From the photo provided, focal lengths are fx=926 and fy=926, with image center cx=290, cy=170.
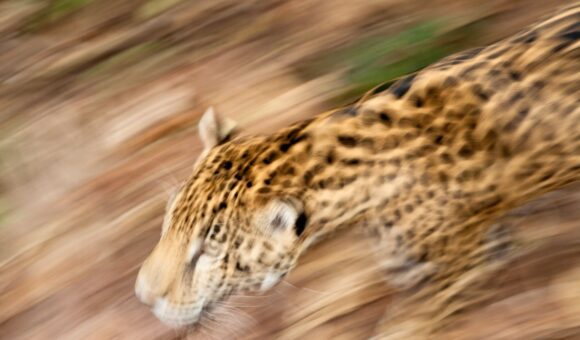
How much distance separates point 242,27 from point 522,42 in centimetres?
206

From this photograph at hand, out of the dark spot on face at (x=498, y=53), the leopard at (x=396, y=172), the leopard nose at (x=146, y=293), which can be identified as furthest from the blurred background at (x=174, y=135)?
the dark spot on face at (x=498, y=53)

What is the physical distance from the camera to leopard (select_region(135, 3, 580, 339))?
3188 mm

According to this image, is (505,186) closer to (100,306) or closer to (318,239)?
(318,239)

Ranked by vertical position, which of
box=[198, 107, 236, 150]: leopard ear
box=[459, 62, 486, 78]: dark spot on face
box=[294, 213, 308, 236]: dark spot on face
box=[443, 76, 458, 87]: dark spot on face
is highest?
box=[198, 107, 236, 150]: leopard ear

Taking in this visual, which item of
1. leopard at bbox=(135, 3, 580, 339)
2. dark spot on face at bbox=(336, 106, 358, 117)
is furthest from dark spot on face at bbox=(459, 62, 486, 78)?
dark spot on face at bbox=(336, 106, 358, 117)

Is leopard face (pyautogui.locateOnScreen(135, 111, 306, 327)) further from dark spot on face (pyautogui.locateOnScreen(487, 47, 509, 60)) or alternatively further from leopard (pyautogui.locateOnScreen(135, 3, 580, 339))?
dark spot on face (pyautogui.locateOnScreen(487, 47, 509, 60))

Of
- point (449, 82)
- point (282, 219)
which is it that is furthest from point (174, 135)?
point (449, 82)

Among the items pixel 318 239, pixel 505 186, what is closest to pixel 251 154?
pixel 318 239

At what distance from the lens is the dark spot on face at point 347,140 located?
10.8 ft

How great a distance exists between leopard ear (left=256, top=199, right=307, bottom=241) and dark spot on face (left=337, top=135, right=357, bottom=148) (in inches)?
11.1

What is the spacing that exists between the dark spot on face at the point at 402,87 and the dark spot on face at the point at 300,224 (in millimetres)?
550

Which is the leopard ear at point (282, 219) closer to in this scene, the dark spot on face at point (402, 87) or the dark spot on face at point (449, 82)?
the dark spot on face at point (402, 87)

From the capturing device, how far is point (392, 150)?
3.27 m

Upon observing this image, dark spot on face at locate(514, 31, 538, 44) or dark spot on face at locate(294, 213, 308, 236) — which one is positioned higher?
dark spot on face at locate(514, 31, 538, 44)
